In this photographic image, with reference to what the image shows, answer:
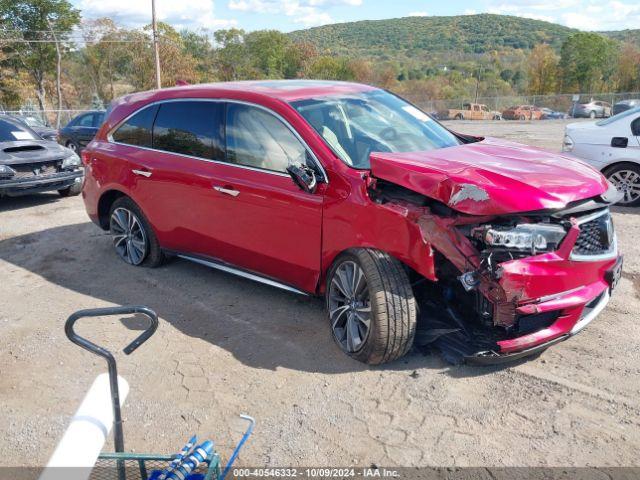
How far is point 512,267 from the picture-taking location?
325 cm

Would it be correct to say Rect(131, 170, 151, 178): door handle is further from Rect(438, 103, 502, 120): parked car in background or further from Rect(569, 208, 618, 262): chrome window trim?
Rect(438, 103, 502, 120): parked car in background

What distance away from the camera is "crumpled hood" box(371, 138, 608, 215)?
10.8 ft

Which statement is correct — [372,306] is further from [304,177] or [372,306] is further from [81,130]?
[81,130]

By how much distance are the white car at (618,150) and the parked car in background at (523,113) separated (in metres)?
37.6

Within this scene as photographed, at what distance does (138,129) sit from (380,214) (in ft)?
9.87

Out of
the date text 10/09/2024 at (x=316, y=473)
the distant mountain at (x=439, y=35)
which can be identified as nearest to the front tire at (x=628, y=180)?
the date text 10/09/2024 at (x=316, y=473)

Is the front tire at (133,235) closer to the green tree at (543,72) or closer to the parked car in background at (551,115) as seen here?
the parked car in background at (551,115)

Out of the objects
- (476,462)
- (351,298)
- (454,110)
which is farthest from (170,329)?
(454,110)

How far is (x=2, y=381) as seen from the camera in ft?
12.7

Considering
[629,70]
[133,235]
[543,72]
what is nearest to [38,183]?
[133,235]

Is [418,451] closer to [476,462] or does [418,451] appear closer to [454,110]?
[476,462]

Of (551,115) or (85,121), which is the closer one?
(85,121)

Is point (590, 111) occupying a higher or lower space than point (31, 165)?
higher

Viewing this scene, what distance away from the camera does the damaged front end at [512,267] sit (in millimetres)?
3309
